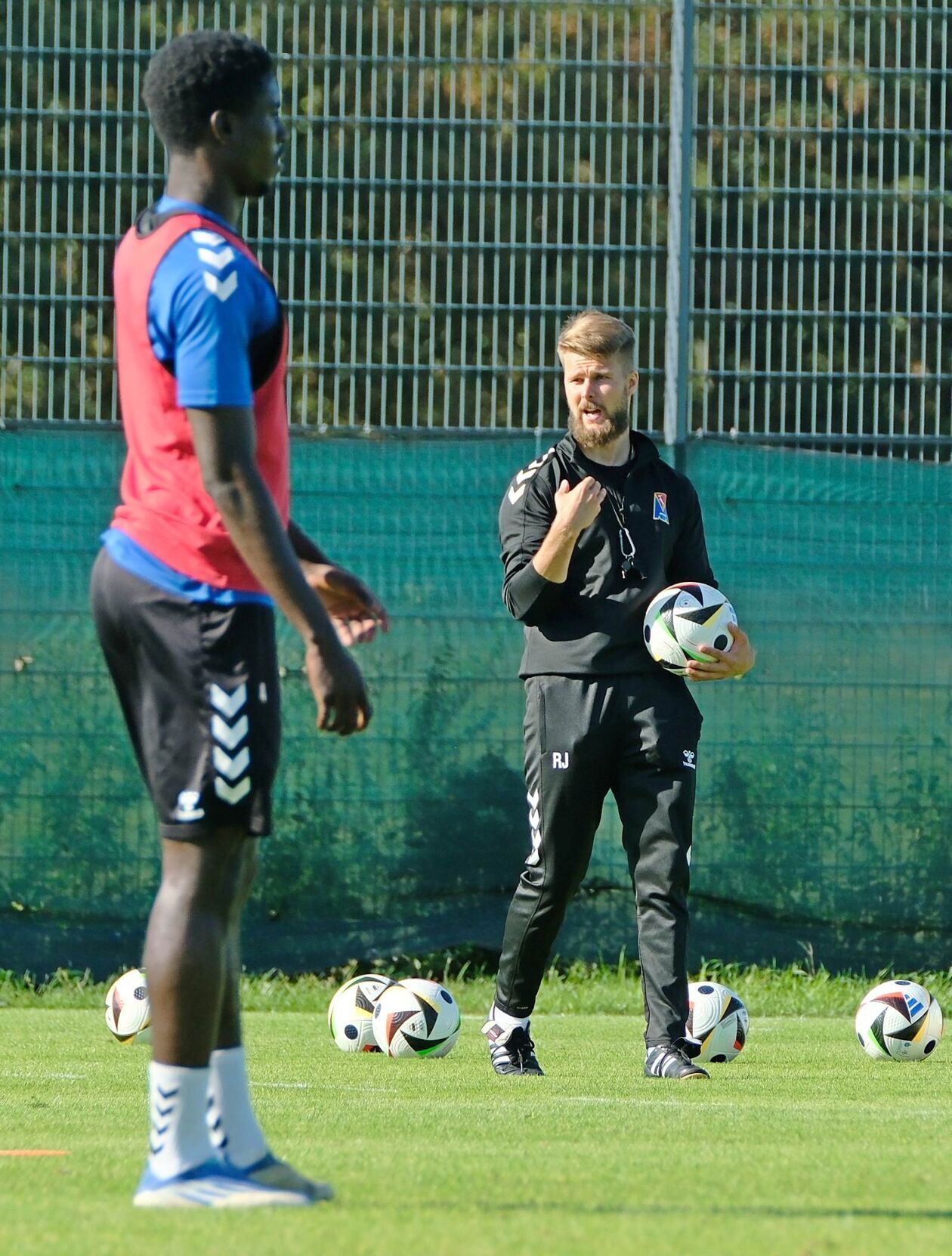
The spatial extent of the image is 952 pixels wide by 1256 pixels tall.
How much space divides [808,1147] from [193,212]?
2.37 m

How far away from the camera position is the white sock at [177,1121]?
3639 millimetres

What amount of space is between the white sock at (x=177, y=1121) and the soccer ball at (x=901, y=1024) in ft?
12.9

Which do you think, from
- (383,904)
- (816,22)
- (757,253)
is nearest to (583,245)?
(757,253)

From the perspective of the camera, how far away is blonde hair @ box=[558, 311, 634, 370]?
660 cm

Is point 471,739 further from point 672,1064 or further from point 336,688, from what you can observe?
point 336,688

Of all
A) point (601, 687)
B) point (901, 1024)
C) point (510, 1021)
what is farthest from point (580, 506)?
point (901, 1024)

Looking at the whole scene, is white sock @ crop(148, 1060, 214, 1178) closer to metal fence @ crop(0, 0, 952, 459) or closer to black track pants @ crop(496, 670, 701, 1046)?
black track pants @ crop(496, 670, 701, 1046)

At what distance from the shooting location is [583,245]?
10391mm

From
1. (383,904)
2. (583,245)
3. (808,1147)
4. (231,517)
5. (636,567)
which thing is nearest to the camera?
(231,517)

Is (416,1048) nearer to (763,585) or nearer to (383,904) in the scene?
(383,904)

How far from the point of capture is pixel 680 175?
10336mm

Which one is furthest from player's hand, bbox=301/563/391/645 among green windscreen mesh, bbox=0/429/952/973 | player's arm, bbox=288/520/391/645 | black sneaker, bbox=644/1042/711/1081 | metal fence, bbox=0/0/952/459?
metal fence, bbox=0/0/952/459

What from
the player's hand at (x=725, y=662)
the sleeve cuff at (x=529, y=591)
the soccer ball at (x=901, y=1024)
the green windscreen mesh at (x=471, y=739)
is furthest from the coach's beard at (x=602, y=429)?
the green windscreen mesh at (x=471, y=739)

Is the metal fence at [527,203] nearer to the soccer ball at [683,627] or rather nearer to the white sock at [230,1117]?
the soccer ball at [683,627]
